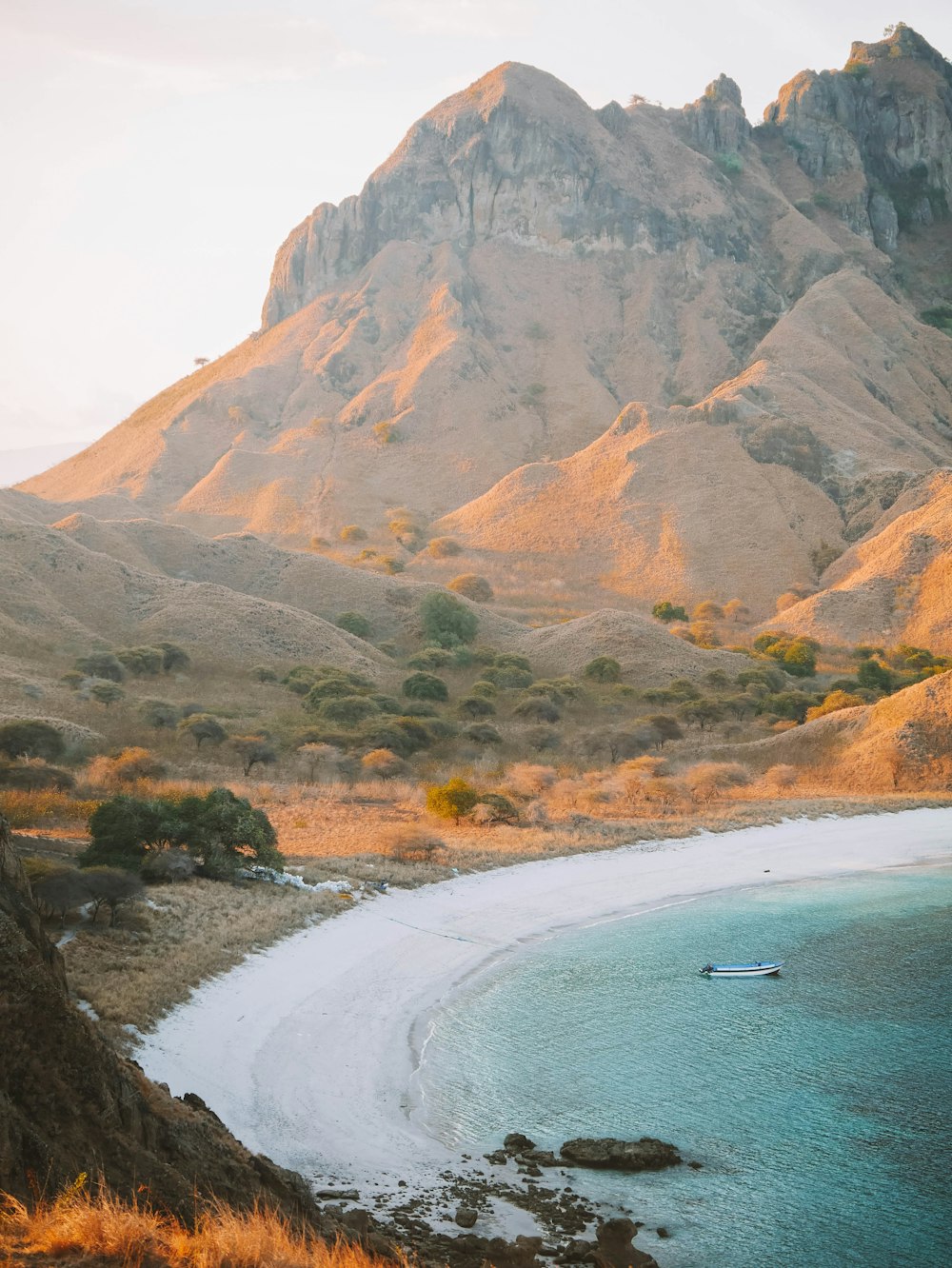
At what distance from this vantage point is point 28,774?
1380 inches

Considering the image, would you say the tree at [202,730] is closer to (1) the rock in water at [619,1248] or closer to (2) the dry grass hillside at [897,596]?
(1) the rock in water at [619,1248]

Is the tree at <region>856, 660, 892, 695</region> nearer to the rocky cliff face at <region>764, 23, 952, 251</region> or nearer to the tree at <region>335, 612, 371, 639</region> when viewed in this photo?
the tree at <region>335, 612, 371, 639</region>

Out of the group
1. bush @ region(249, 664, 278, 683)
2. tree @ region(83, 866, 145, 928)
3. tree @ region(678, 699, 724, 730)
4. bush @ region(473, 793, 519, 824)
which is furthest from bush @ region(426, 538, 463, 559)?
tree @ region(83, 866, 145, 928)

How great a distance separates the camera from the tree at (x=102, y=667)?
5916 cm

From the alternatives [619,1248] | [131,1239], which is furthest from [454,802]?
[131,1239]

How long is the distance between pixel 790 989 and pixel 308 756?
27.7 m

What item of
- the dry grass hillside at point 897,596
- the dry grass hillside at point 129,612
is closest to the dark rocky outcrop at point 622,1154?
the dry grass hillside at point 129,612

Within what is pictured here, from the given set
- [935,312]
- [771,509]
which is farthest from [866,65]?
[771,509]

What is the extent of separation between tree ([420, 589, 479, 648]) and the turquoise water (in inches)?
2063

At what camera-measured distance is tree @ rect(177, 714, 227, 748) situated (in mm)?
47469

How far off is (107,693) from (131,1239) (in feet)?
157

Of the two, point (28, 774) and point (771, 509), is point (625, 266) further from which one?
point (28, 774)

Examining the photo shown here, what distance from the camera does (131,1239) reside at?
25.7 feet

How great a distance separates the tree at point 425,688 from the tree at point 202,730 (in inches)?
664
